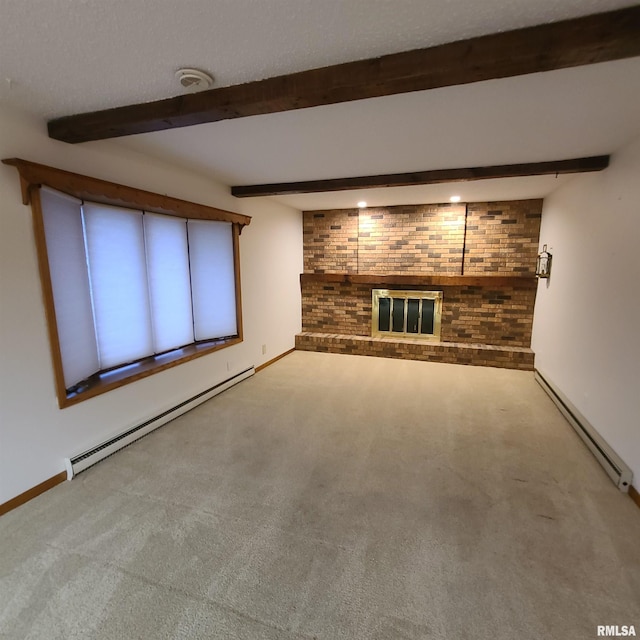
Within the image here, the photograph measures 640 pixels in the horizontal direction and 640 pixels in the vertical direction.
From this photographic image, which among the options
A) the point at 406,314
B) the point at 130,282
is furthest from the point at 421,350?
the point at 130,282

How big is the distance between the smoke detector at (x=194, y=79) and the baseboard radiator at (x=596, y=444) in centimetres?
325

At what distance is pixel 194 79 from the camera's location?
1534 mm

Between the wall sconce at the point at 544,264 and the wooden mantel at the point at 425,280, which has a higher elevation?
the wall sconce at the point at 544,264

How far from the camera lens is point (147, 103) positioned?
1.80m

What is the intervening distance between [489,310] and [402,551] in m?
3.97

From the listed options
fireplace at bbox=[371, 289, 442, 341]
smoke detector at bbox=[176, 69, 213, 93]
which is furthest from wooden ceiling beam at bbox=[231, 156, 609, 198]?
fireplace at bbox=[371, 289, 442, 341]

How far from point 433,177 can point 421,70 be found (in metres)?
1.95

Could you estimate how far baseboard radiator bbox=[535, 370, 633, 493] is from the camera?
2113mm

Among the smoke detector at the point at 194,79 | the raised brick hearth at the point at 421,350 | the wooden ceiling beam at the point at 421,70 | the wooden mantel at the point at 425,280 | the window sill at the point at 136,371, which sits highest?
the smoke detector at the point at 194,79

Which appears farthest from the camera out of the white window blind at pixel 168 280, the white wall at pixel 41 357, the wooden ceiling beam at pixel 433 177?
the white window blind at pixel 168 280

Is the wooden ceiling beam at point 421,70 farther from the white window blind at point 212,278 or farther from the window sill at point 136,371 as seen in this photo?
the window sill at point 136,371

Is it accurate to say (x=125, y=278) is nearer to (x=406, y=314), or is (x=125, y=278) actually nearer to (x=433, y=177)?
(x=433, y=177)

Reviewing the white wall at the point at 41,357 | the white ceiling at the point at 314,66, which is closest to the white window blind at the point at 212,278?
the white wall at the point at 41,357

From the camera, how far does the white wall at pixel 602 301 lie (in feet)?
7.26
